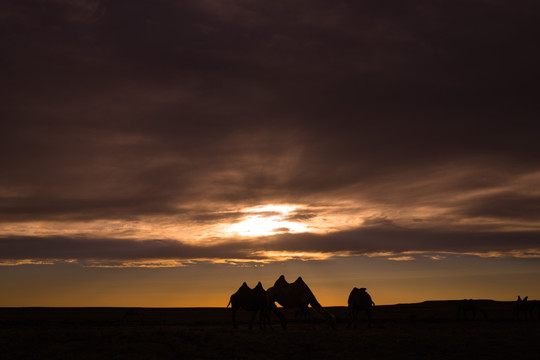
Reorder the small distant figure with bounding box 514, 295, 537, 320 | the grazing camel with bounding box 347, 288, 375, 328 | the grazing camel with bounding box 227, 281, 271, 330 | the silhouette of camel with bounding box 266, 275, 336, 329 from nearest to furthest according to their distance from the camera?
the grazing camel with bounding box 227, 281, 271, 330, the silhouette of camel with bounding box 266, 275, 336, 329, the grazing camel with bounding box 347, 288, 375, 328, the small distant figure with bounding box 514, 295, 537, 320

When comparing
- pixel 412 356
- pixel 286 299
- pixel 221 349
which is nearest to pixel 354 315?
pixel 286 299

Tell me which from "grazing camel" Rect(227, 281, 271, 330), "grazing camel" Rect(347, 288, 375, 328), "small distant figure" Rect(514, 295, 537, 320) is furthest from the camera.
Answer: "small distant figure" Rect(514, 295, 537, 320)

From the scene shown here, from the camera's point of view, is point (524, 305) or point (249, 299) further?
point (524, 305)

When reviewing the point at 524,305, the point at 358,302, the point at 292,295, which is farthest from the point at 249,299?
the point at 524,305

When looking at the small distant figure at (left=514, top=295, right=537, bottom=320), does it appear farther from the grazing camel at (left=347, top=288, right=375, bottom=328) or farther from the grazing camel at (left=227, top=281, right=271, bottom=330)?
the grazing camel at (left=227, top=281, right=271, bottom=330)

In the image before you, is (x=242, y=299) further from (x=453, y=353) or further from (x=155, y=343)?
(x=453, y=353)

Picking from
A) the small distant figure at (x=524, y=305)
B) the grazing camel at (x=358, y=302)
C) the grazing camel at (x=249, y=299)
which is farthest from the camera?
the small distant figure at (x=524, y=305)

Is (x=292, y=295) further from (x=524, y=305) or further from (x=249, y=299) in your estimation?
(x=524, y=305)

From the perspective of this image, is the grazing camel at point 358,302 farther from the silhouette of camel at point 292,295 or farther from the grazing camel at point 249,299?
the grazing camel at point 249,299

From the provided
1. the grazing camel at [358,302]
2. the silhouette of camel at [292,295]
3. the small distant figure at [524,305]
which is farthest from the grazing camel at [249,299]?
the small distant figure at [524,305]

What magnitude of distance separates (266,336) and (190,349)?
6483 mm

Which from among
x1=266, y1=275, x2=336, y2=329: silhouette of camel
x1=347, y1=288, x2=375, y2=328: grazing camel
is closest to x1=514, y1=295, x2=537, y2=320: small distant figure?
x1=347, y1=288, x2=375, y2=328: grazing camel

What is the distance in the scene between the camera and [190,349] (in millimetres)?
21656

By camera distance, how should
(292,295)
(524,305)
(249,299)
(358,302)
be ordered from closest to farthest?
(249,299) → (292,295) → (358,302) → (524,305)
